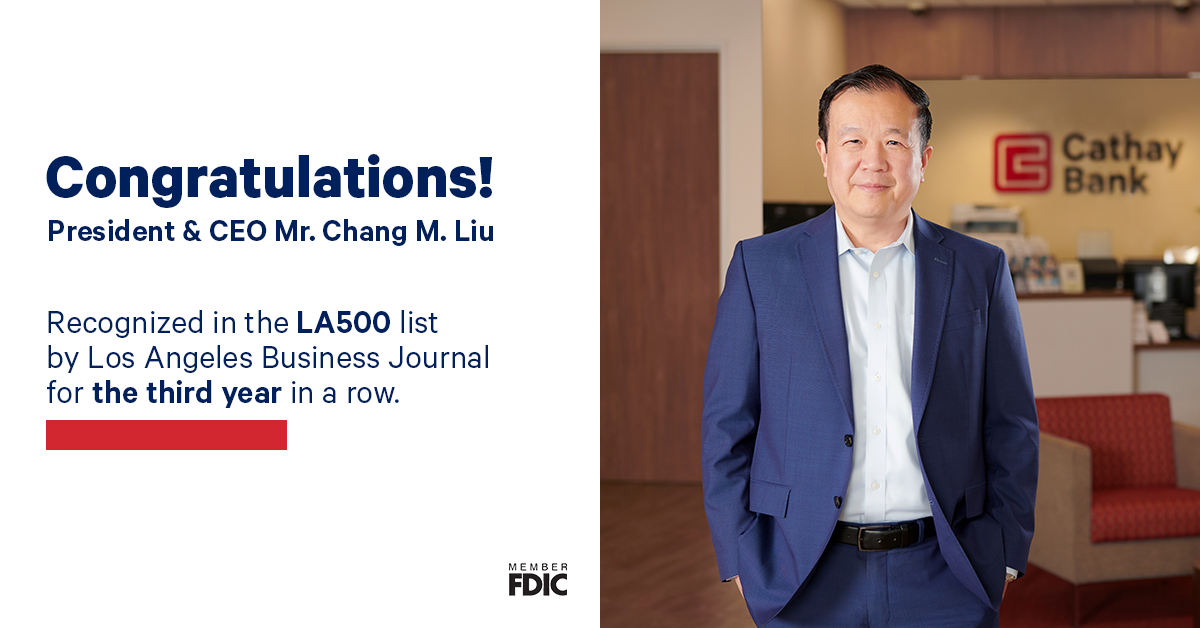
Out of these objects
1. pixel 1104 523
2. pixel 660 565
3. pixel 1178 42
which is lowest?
pixel 660 565

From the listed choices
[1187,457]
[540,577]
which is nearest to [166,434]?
[540,577]

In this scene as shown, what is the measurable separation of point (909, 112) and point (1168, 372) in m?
6.45

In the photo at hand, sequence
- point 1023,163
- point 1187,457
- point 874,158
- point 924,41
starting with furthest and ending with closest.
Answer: point 1023,163 < point 924,41 < point 1187,457 < point 874,158

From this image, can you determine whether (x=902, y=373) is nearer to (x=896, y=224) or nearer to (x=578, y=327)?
(x=896, y=224)

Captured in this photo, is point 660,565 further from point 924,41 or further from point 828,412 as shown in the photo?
point 924,41

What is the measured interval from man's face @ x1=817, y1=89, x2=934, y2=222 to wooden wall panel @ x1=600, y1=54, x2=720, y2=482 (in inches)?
178

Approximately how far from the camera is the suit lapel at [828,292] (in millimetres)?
1756

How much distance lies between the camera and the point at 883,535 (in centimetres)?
176

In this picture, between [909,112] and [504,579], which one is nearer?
[909,112]

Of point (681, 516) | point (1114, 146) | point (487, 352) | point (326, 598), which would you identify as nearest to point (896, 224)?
point (487, 352)

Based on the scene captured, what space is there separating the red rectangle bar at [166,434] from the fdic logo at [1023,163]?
8.56 meters

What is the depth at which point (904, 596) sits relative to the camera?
1.75 metres

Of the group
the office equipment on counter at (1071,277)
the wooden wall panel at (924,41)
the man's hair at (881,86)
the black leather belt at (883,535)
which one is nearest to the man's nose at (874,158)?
the man's hair at (881,86)

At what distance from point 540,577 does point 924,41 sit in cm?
730
